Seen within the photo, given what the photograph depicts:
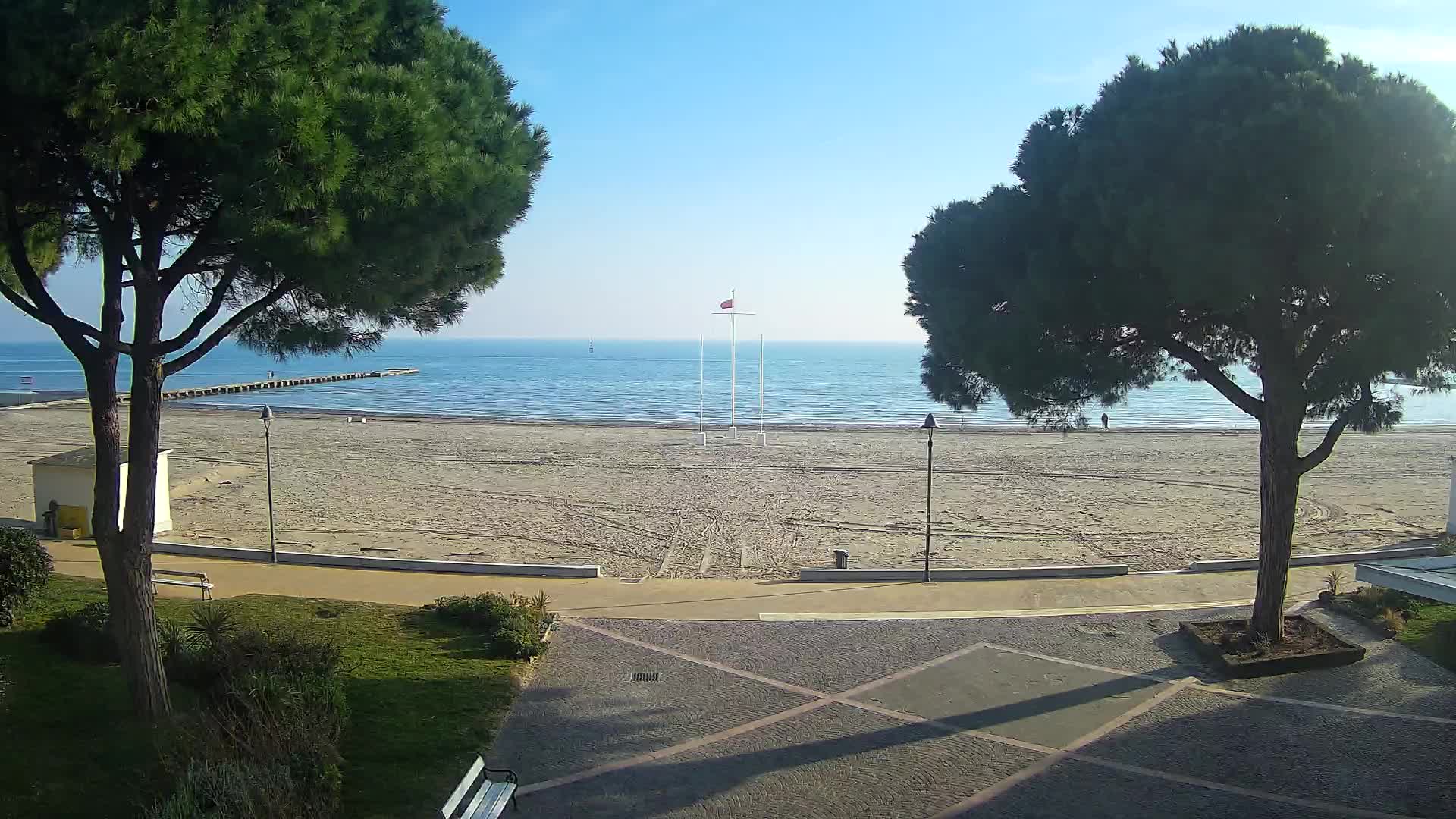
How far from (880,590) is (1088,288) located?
6.06m

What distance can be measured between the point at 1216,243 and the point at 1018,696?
491 centimetres

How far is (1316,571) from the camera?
15023 mm

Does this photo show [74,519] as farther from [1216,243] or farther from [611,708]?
[1216,243]

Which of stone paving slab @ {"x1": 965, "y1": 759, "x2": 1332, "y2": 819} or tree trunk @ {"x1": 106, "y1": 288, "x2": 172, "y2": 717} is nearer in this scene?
stone paving slab @ {"x1": 965, "y1": 759, "x2": 1332, "y2": 819}

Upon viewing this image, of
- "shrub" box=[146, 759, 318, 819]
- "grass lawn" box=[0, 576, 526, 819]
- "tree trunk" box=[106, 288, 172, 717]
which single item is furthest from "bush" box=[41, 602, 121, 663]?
"shrub" box=[146, 759, 318, 819]

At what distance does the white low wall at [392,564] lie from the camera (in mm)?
14703

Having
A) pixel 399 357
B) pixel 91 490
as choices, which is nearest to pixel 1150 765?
pixel 91 490

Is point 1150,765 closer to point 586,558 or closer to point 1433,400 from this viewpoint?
point 586,558

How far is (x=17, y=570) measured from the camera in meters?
9.55

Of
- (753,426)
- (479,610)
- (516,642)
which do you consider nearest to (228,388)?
(753,426)

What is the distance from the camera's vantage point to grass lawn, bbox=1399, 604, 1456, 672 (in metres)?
10.3

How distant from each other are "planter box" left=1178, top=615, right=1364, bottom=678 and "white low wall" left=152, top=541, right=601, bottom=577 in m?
8.86

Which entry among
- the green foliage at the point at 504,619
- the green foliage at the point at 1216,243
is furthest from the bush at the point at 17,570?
the green foliage at the point at 1216,243

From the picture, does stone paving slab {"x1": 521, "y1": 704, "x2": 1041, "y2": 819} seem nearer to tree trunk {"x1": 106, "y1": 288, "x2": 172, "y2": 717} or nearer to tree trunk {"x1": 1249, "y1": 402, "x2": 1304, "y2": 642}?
tree trunk {"x1": 106, "y1": 288, "x2": 172, "y2": 717}
